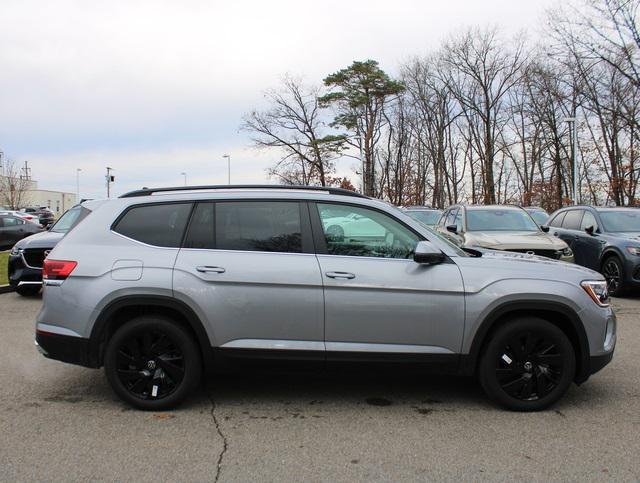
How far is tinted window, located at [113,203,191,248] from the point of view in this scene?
13.9 feet

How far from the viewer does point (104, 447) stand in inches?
137

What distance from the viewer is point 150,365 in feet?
13.5

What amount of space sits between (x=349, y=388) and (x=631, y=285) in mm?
7052

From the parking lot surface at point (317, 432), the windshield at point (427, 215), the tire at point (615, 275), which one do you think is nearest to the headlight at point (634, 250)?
the tire at point (615, 275)

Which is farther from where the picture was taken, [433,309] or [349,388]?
[349,388]

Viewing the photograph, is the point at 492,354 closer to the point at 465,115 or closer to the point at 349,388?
the point at 349,388

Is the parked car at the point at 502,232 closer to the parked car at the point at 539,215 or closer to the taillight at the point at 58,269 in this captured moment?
the taillight at the point at 58,269

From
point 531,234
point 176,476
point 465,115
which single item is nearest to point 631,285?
point 531,234

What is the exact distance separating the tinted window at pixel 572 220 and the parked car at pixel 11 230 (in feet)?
59.4

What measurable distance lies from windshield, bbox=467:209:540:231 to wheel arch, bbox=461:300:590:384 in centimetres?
624

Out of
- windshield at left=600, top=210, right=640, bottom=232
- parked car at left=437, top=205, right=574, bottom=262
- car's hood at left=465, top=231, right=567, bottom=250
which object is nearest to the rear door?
parked car at left=437, top=205, right=574, bottom=262

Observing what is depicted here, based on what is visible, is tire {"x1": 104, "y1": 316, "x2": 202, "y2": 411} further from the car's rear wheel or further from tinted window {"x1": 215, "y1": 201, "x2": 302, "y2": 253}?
the car's rear wheel

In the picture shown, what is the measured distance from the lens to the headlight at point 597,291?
4.10 meters

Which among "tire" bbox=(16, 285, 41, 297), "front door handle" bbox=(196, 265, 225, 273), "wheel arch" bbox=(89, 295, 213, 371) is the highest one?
"front door handle" bbox=(196, 265, 225, 273)
